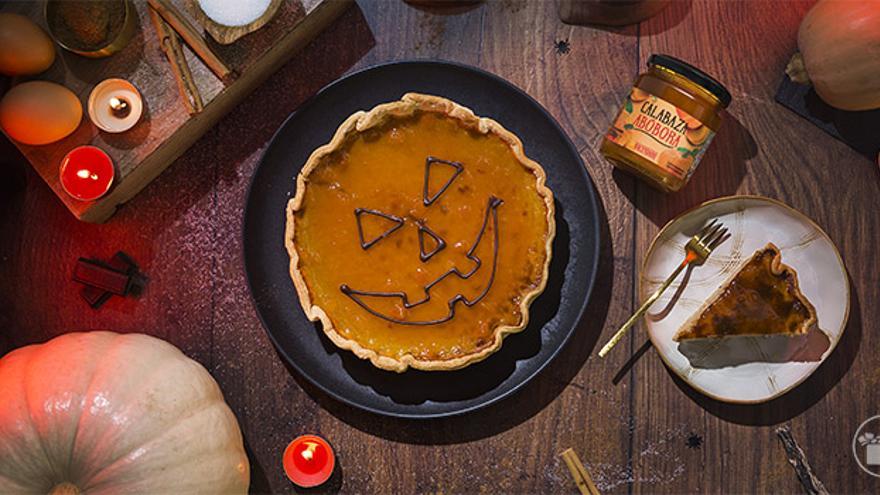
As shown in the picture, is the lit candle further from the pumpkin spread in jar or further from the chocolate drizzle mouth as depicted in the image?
the chocolate drizzle mouth

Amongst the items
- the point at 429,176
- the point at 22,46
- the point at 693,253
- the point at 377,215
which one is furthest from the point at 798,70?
the point at 22,46

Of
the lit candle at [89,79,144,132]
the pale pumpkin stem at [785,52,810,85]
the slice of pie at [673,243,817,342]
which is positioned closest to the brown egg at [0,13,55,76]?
the lit candle at [89,79,144,132]

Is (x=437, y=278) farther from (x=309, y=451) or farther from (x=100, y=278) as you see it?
(x=100, y=278)

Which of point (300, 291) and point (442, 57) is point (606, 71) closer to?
point (442, 57)

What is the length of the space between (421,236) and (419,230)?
0.6 inches

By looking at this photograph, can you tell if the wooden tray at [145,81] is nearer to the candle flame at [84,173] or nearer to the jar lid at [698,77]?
the candle flame at [84,173]

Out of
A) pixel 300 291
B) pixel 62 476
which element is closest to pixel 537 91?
pixel 300 291

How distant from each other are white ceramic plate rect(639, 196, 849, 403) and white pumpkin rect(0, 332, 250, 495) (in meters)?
1.16

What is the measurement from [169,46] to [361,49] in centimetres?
50

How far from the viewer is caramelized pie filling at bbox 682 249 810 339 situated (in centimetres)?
227

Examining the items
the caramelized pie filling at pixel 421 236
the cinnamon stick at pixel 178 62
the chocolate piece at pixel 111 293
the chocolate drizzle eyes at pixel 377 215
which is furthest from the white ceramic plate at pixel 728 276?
the chocolate piece at pixel 111 293

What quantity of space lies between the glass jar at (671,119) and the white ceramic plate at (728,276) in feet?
0.55

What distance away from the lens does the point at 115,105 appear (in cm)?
221

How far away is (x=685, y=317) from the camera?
233cm
